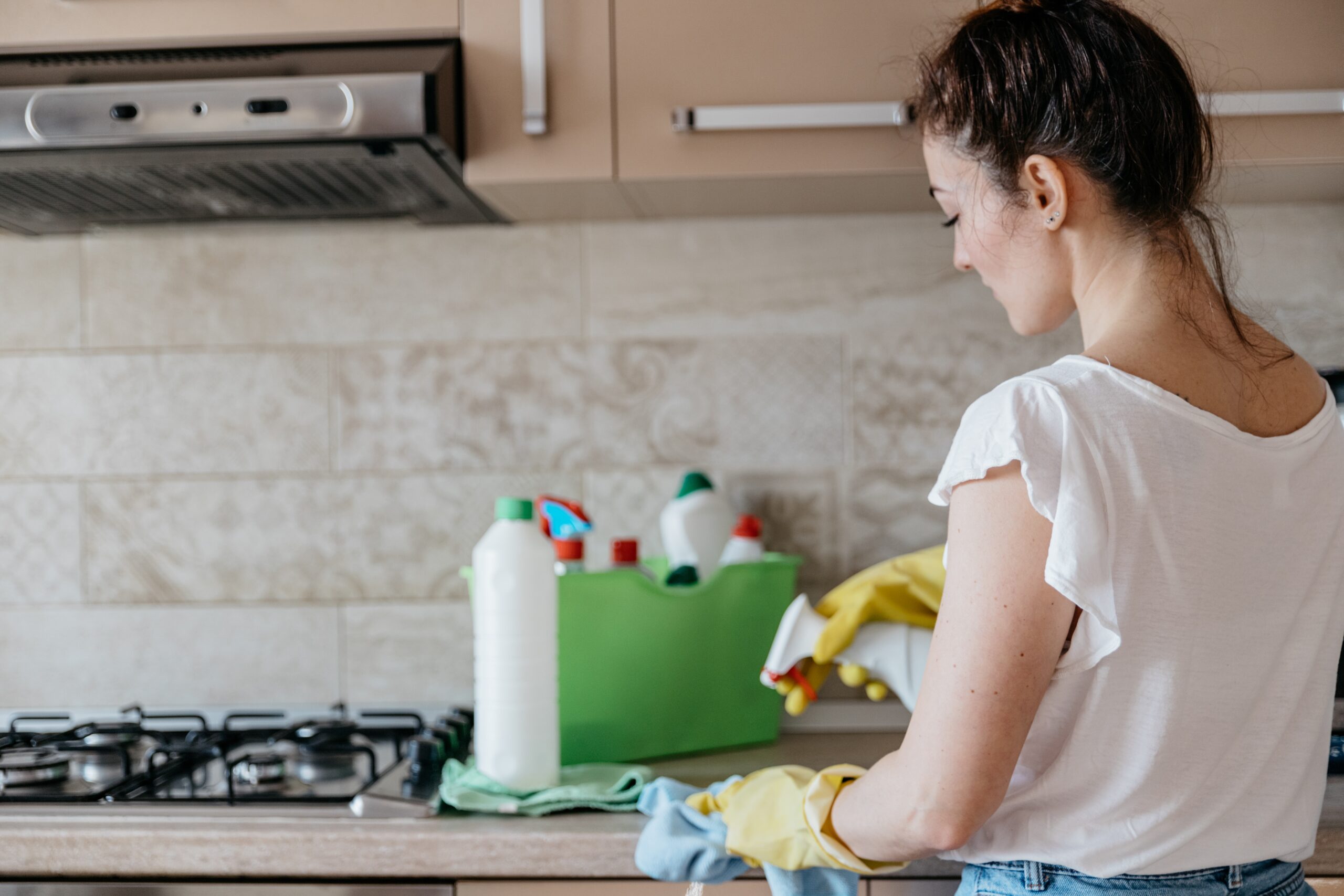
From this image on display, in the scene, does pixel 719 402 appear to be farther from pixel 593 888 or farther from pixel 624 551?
pixel 593 888

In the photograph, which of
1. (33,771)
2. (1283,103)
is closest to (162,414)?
(33,771)

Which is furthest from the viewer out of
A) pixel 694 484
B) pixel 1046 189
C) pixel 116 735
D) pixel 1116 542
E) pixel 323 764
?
pixel 694 484

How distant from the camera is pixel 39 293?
160 cm

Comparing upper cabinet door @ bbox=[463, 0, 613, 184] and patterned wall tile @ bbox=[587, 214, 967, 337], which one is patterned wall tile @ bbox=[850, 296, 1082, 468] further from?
upper cabinet door @ bbox=[463, 0, 613, 184]

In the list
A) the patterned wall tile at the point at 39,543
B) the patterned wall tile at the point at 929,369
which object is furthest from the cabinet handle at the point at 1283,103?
the patterned wall tile at the point at 39,543

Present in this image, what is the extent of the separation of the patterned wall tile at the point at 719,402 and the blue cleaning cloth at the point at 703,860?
24.8 inches

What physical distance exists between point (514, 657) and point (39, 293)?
3.25ft

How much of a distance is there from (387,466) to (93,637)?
0.50 meters

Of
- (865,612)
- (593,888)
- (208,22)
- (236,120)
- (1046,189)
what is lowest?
(593,888)

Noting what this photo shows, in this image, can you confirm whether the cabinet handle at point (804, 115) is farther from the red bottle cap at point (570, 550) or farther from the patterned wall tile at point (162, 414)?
the patterned wall tile at point (162, 414)

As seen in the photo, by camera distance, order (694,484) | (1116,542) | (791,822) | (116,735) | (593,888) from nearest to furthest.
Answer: (1116,542) < (791,822) < (593,888) < (116,735) < (694,484)

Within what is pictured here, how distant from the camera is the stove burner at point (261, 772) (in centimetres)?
119

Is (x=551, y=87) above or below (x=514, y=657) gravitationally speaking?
above

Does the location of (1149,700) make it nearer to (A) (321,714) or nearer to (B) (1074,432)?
(B) (1074,432)
